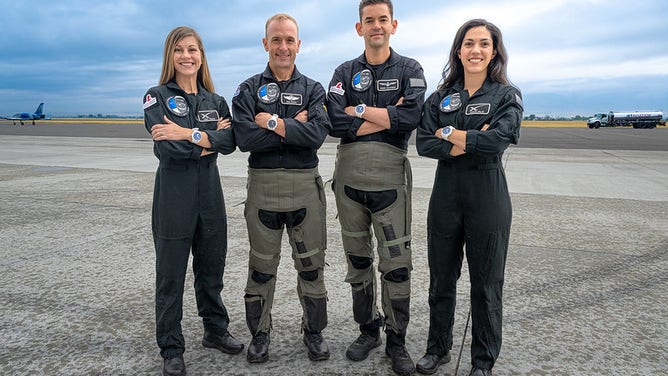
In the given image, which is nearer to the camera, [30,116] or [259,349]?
[259,349]

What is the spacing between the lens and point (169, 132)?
8.68 feet

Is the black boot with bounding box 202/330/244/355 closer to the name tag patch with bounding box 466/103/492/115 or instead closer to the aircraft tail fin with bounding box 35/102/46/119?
the name tag patch with bounding box 466/103/492/115

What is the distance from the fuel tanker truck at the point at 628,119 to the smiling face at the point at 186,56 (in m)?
50.9

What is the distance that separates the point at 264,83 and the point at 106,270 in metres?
2.61

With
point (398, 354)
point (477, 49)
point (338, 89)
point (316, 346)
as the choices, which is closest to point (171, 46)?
point (338, 89)

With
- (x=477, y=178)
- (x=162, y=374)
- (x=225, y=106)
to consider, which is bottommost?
(x=162, y=374)

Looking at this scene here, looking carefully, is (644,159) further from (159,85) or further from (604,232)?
(159,85)

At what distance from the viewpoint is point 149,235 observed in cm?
556

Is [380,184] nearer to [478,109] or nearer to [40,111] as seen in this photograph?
[478,109]

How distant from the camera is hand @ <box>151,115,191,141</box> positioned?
2.64m

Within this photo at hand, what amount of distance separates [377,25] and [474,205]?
1.17 m

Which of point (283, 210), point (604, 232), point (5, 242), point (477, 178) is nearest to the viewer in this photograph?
point (477, 178)

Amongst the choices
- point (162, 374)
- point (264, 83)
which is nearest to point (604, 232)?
point (264, 83)

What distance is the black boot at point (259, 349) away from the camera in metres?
2.83
